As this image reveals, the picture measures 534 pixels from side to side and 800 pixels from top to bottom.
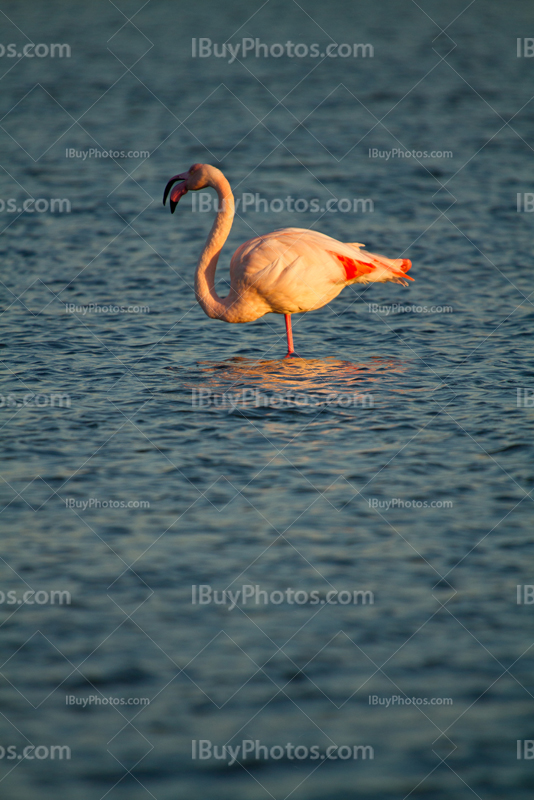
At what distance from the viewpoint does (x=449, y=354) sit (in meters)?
9.77

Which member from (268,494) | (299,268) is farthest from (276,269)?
(268,494)

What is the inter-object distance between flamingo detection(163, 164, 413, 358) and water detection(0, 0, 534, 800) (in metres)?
0.56

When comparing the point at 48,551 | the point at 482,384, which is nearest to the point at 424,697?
the point at 48,551

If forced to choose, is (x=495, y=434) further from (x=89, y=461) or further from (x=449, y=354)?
(x=89, y=461)

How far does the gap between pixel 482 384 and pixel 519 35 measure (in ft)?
72.4

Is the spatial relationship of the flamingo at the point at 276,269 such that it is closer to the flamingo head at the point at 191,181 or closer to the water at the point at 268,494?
the flamingo head at the point at 191,181

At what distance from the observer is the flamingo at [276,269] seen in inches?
367

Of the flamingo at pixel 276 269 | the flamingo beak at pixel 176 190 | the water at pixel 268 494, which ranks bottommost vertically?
the water at pixel 268 494

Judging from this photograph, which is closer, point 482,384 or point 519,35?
point 482,384

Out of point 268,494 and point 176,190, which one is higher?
point 176,190

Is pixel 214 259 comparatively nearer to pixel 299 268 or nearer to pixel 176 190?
pixel 176 190

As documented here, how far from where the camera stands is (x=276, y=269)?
9289mm

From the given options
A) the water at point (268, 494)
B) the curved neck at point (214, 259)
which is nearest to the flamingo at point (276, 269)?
the curved neck at point (214, 259)

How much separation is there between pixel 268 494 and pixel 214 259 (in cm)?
390
